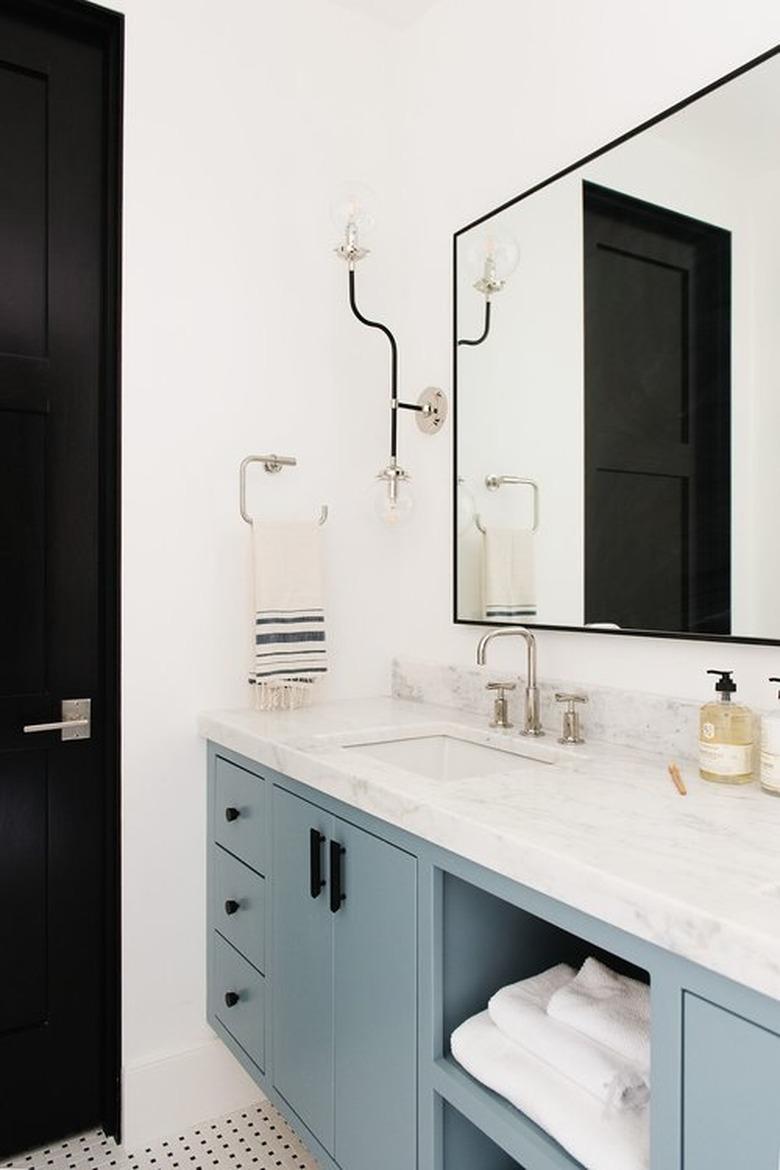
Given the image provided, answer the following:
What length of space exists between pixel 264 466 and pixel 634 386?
2.92ft

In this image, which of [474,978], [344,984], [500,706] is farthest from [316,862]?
[500,706]

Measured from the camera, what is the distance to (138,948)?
1.82 meters

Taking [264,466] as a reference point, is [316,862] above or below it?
below

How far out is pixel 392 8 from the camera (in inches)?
83.0

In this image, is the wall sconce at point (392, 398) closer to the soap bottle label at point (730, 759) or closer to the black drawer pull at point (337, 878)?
the black drawer pull at point (337, 878)

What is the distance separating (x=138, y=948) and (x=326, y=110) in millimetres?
2068

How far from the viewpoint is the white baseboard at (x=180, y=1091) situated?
5.88 ft

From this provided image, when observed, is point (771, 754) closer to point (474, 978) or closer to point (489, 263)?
point (474, 978)

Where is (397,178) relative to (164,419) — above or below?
above

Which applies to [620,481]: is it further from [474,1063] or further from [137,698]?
[137,698]

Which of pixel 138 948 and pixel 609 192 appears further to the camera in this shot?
pixel 138 948

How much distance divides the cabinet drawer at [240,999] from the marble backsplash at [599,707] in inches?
28.8

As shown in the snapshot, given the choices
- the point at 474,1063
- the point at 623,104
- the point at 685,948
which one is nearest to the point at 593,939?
the point at 685,948

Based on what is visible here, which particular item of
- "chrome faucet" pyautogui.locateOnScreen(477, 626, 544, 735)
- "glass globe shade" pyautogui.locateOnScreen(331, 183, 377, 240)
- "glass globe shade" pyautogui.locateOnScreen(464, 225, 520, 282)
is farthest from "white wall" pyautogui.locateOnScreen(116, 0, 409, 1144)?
"chrome faucet" pyautogui.locateOnScreen(477, 626, 544, 735)
